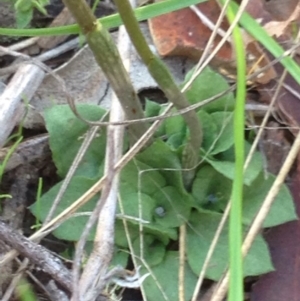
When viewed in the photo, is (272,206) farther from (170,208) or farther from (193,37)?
(193,37)

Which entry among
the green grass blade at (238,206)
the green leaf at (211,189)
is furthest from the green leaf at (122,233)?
the green grass blade at (238,206)

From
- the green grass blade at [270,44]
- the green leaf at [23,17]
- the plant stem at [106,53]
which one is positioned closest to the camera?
the plant stem at [106,53]

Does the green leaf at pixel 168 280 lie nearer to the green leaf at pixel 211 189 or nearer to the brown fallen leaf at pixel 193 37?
the green leaf at pixel 211 189

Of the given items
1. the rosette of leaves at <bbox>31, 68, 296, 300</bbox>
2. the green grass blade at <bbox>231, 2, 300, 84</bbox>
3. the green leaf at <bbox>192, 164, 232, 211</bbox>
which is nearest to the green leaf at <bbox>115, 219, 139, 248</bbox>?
the rosette of leaves at <bbox>31, 68, 296, 300</bbox>

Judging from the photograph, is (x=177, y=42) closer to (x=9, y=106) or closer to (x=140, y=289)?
(x=9, y=106)

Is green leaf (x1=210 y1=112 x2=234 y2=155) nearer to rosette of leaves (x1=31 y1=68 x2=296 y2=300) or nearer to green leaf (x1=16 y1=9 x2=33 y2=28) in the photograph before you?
rosette of leaves (x1=31 y1=68 x2=296 y2=300)

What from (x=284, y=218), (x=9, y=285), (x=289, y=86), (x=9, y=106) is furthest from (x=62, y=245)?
(x=289, y=86)
